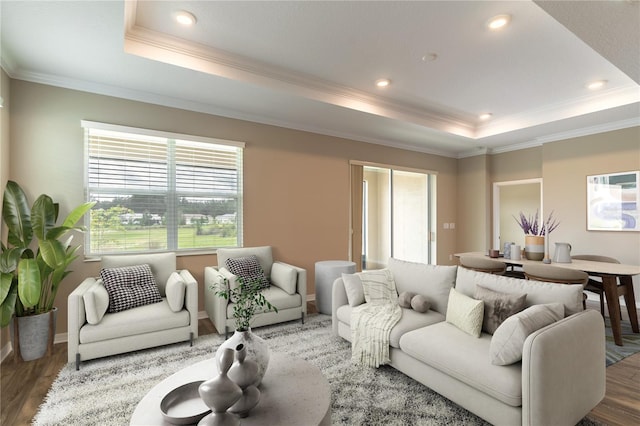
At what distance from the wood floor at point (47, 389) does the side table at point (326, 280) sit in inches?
101

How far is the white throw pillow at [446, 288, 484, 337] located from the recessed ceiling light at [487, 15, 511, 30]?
7.43 feet

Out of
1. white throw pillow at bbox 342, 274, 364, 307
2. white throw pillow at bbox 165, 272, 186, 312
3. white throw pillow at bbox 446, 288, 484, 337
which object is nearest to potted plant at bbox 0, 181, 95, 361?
white throw pillow at bbox 165, 272, 186, 312

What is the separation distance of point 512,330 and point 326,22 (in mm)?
2639

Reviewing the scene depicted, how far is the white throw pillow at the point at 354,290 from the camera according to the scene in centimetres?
296

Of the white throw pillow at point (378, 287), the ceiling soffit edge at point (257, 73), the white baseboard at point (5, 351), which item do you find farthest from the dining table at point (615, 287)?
the white baseboard at point (5, 351)

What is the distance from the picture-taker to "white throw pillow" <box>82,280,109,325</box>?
2.58 meters

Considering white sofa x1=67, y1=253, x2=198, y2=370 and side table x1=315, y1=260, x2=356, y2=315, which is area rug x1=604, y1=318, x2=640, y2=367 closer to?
side table x1=315, y1=260, x2=356, y2=315

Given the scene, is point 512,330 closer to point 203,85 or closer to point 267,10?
point 267,10

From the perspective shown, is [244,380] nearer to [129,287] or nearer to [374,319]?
[374,319]

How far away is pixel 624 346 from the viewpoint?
9.98ft

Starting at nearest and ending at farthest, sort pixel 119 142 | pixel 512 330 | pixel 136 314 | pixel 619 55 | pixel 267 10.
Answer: pixel 512 330 < pixel 267 10 < pixel 619 55 < pixel 136 314 < pixel 119 142

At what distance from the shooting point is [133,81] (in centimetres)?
324

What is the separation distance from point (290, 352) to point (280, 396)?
4.66ft

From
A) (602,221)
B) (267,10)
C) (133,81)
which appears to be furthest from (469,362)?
(602,221)
